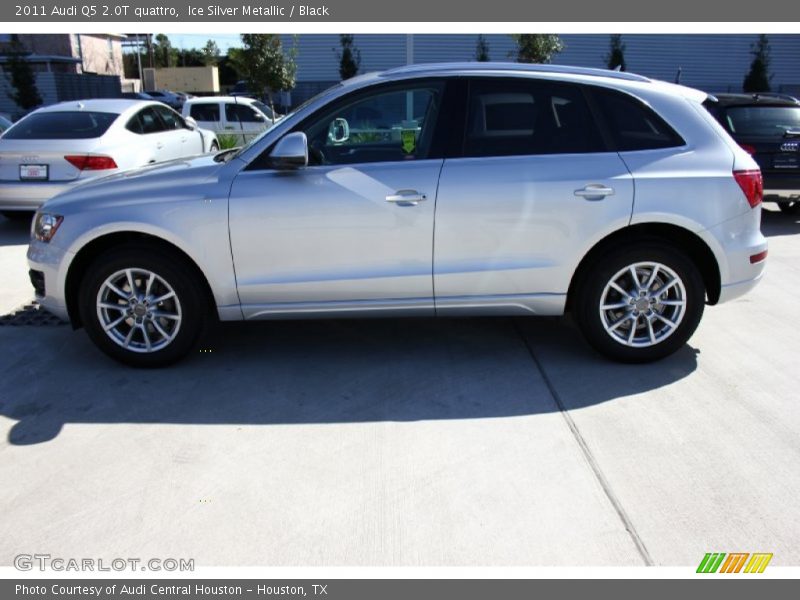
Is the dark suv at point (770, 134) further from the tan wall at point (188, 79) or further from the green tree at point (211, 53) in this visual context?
the green tree at point (211, 53)

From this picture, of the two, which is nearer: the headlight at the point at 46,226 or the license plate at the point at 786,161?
the headlight at the point at 46,226

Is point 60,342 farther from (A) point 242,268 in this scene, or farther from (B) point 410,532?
(B) point 410,532

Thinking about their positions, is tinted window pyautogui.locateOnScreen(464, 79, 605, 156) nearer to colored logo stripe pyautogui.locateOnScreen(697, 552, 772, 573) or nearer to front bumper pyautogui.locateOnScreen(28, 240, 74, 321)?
colored logo stripe pyautogui.locateOnScreen(697, 552, 772, 573)

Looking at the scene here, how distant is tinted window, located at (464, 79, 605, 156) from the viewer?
438cm

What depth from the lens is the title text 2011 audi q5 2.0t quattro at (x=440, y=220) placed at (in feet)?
14.0

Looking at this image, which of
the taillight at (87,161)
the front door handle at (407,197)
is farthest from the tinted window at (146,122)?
the front door handle at (407,197)

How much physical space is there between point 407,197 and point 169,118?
7.30 metres

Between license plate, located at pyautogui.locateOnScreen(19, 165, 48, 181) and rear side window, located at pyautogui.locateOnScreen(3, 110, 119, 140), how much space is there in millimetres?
460

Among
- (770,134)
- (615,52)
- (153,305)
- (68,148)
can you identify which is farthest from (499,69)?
(615,52)

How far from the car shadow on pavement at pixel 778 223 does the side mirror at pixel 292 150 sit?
6.42 m

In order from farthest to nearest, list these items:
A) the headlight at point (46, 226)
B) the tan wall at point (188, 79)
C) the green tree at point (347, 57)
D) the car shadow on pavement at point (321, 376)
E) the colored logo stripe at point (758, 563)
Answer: the tan wall at point (188, 79)
the green tree at point (347, 57)
the headlight at point (46, 226)
the car shadow on pavement at point (321, 376)
the colored logo stripe at point (758, 563)

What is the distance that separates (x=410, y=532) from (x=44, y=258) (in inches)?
121

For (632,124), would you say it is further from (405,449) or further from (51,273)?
(51,273)

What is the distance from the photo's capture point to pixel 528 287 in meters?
4.43
